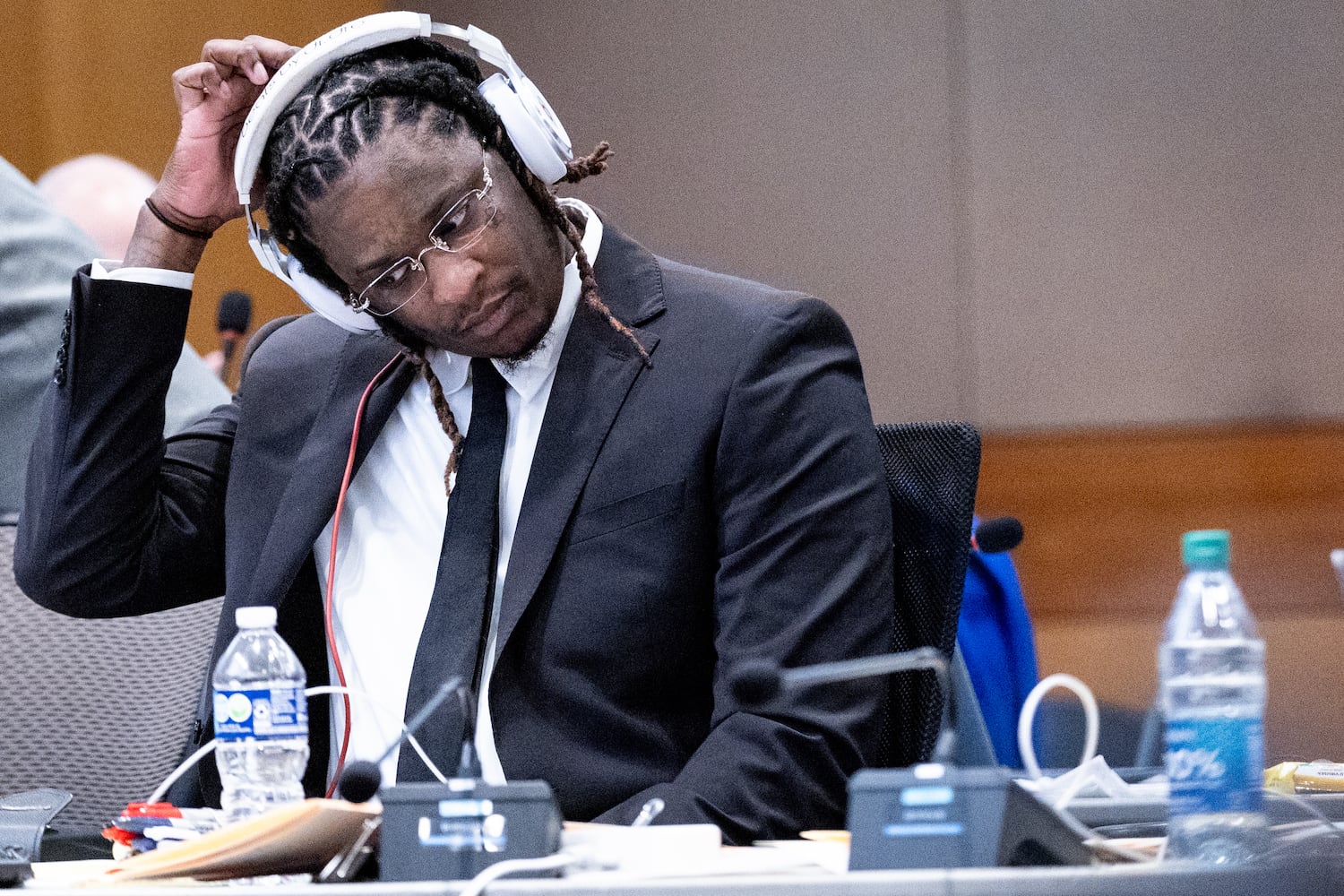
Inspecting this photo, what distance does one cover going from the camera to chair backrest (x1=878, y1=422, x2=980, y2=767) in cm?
137

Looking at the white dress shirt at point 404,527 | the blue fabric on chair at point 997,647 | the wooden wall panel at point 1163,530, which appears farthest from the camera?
the wooden wall panel at point 1163,530

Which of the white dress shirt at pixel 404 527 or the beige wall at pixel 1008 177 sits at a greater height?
the beige wall at pixel 1008 177

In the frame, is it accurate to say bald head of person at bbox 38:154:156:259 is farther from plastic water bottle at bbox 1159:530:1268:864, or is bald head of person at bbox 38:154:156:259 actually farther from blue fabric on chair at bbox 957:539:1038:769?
plastic water bottle at bbox 1159:530:1268:864

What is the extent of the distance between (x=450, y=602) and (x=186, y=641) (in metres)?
0.46

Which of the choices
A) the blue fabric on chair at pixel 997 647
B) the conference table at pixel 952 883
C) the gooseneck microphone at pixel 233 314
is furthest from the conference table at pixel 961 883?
the gooseneck microphone at pixel 233 314

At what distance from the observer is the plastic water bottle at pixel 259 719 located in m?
1.05

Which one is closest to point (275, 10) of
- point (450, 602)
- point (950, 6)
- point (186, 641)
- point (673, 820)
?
point (950, 6)

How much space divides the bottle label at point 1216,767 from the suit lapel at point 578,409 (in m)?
0.64

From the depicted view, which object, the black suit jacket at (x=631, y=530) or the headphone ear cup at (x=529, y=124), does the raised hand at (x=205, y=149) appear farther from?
the headphone ear cup at (x=529, y=124)

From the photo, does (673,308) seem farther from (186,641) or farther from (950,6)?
(950,6)

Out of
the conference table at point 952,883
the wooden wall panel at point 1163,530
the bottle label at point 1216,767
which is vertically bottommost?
the wooden wall panel at point 1163,530

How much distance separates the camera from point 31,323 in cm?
202

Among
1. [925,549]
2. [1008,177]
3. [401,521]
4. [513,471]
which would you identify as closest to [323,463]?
[401,521]

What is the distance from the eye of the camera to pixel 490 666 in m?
1.35
